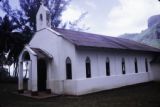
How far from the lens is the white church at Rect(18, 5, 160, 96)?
1612 cm

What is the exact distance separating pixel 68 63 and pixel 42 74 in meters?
3.25

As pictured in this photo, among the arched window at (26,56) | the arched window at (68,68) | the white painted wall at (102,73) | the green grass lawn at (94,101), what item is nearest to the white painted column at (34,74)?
the green grass lawn at (94,101)

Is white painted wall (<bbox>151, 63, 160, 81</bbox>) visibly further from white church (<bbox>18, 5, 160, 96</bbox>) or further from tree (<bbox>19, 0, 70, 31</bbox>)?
tree (<bbox>19, 0, 70, 31</bbox>)

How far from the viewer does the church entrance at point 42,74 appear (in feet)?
60.0

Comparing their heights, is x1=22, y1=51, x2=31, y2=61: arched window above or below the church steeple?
below

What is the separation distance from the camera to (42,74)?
1844cm

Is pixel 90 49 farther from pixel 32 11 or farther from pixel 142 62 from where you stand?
pixel 32 11

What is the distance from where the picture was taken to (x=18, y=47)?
31.5 m

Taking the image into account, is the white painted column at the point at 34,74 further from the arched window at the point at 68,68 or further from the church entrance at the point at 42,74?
the arched window at the point at 68,68

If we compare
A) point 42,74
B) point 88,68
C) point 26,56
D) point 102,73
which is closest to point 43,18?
point 26,56

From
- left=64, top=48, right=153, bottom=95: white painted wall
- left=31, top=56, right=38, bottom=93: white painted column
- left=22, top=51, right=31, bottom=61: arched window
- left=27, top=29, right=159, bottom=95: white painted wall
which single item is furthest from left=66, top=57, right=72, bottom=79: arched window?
left=22, top=51, right=31, bottom=61: arched window

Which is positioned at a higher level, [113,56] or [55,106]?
[113,56]

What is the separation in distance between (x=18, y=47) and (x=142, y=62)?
1877cm

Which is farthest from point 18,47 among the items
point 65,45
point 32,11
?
point 65,45
